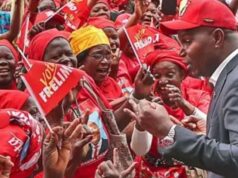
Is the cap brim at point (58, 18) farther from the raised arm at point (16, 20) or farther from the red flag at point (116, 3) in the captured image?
the red flag at point (116, 3)

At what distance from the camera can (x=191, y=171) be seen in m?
4.90

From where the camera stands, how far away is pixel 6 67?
17.5ft

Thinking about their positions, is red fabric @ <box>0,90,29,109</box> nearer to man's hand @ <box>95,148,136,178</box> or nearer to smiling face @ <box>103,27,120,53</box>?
man's hand @ <box>95,148,136,178</box>

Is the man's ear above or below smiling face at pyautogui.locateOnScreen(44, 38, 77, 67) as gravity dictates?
above

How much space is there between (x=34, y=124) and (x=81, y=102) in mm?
1230

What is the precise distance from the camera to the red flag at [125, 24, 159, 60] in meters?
5.59

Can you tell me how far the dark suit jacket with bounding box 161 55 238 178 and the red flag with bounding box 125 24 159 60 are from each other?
2248 millimetres


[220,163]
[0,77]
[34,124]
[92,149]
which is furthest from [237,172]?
[0,77]

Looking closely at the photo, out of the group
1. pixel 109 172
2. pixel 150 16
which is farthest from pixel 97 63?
pixel 150 16

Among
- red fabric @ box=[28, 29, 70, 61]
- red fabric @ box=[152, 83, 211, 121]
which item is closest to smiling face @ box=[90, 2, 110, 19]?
red fabric @ box=[152, 83, 211, 121]

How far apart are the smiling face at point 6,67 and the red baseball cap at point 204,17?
7.20 feet

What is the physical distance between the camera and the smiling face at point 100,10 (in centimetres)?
794

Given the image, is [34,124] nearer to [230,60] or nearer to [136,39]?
[230,60]

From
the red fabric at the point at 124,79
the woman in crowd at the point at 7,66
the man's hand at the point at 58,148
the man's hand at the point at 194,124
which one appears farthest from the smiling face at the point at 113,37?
the man's hand at the point at 58,148
